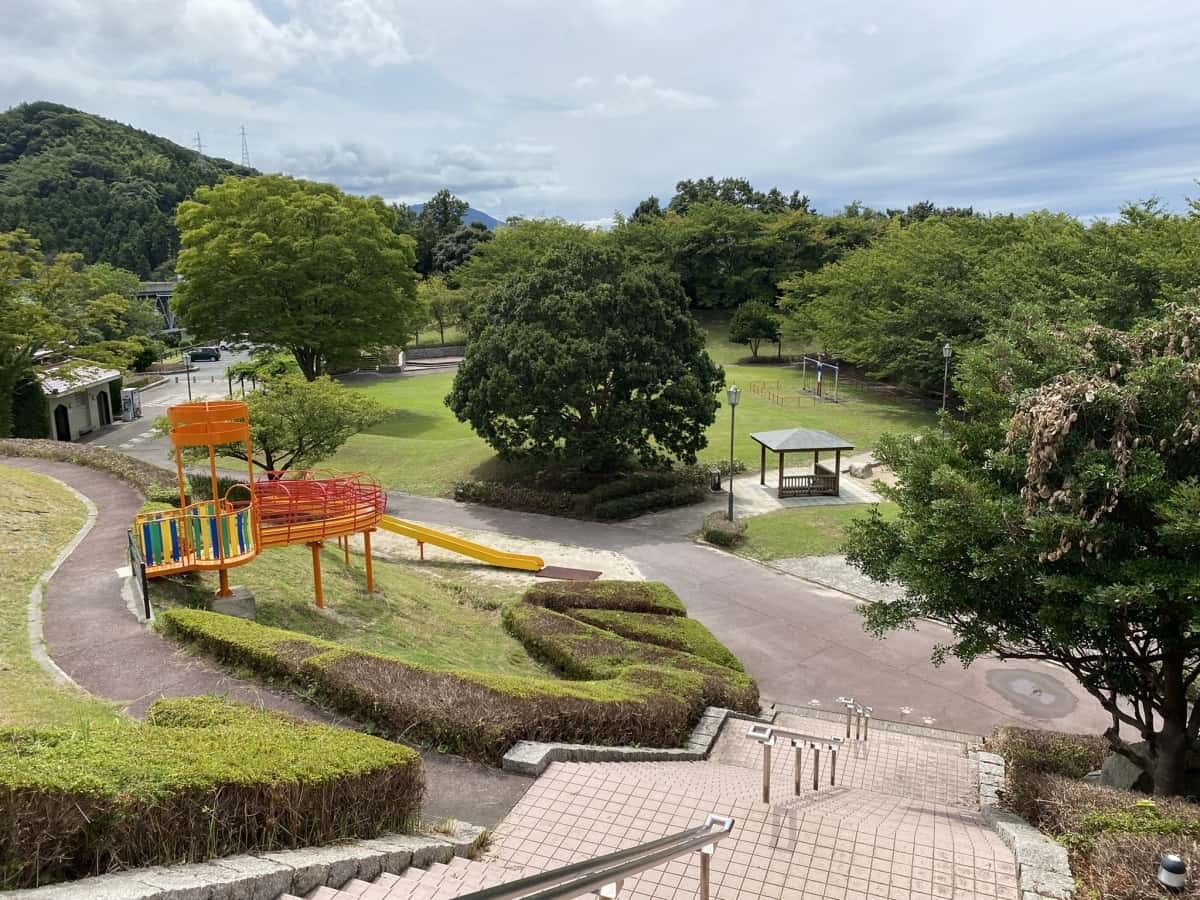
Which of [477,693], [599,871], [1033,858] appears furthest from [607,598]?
[599,871]

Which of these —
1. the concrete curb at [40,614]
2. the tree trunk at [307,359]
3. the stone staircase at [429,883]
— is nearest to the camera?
the stone staircase at [429,883]

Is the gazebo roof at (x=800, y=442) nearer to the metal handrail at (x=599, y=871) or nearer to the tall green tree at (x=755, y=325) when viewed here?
the metal handrail at (x=599, y=871)

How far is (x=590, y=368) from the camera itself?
25.6m

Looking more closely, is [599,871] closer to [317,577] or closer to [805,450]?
[317,577]

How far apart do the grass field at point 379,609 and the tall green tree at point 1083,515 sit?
7.06 metres

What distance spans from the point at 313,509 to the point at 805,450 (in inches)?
662

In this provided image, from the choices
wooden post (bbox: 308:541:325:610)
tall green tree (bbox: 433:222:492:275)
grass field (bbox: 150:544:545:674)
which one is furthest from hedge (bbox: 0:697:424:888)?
tall green tree (bbox: 433:222:492:275)

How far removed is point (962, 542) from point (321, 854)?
23.0 ft

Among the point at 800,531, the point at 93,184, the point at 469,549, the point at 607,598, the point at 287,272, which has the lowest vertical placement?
the point at 800,531

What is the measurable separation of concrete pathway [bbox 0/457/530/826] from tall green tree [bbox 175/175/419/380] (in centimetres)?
2784

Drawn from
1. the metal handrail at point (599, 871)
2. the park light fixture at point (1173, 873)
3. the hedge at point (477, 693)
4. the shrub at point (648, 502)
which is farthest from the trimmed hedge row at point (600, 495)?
the park light fixture at point (1173, 873)

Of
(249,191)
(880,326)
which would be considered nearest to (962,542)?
(880,326)

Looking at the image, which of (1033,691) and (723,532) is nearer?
(1033,691)

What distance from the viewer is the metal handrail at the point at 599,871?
9.82 feet
